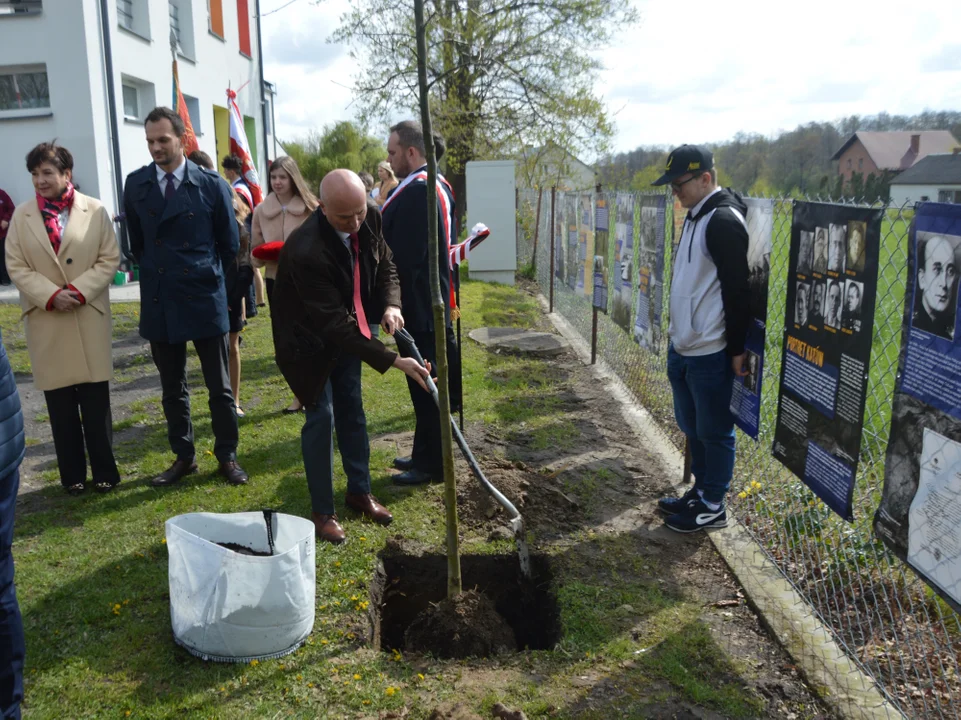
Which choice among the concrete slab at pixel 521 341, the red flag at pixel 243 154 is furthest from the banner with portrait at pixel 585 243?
the red flag at pixel 243 154

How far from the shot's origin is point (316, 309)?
3730 millimetres

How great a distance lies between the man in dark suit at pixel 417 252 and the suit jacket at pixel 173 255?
1116 mm

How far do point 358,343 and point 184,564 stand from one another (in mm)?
1276

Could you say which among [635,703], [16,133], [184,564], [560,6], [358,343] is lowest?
[635,703]

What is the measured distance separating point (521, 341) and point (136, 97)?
1144cm

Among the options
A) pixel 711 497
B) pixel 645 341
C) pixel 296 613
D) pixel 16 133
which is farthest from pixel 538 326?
pixel 16 133

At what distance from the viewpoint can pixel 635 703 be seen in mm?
2850

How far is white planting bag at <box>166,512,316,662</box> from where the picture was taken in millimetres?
2963

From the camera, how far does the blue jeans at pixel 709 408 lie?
401 cm

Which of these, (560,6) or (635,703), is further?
(560,6)

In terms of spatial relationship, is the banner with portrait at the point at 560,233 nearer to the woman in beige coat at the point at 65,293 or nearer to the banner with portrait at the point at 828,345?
the woman in beige coat at the point at 65,293

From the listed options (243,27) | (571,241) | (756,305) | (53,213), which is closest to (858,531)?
(756,305)

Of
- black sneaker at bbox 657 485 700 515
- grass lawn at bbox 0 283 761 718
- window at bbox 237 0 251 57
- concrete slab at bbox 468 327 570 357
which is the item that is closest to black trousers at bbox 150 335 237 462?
grass lawn at bbox 0 283 761 718

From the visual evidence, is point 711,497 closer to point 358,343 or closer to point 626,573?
point 626,573
